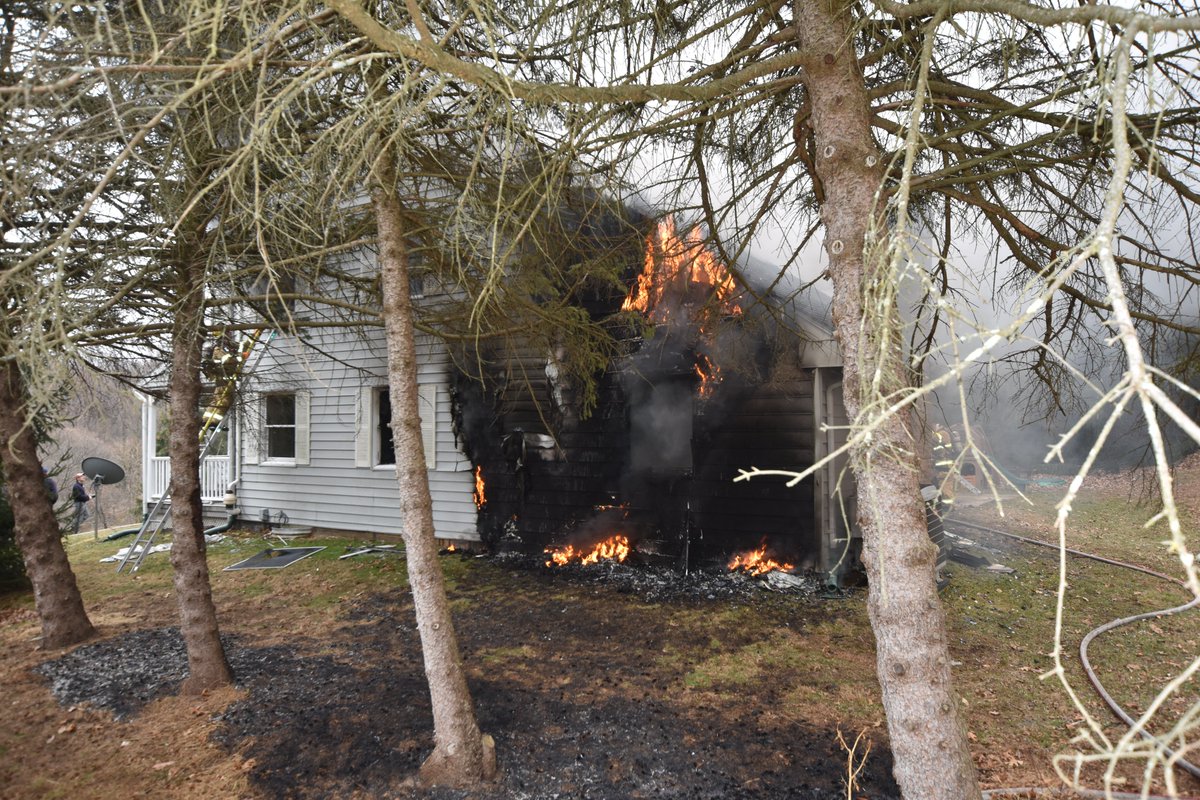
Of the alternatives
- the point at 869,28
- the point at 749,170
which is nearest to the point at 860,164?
the point at 869,28

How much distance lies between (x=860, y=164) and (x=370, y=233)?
4158 mm

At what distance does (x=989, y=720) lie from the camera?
468cm

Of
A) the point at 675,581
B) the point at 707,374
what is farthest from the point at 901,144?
the point at 675,581

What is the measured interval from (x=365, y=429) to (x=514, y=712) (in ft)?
26.3

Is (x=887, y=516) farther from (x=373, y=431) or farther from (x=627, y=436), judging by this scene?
(x=373, y=431)

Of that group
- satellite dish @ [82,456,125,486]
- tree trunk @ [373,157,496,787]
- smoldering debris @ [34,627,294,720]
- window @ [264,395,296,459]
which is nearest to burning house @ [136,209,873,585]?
window @ [264,395,296,459]

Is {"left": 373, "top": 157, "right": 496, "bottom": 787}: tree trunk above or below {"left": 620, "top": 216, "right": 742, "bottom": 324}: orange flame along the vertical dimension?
below

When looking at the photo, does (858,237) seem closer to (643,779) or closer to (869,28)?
(869,28)

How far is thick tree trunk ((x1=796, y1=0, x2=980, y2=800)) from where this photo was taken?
2918 mm

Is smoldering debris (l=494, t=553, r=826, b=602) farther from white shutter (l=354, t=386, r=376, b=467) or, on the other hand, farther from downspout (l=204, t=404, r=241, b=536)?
downspout (l=204, t=404, r=241, b=536)

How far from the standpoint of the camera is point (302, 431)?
12.5 meters

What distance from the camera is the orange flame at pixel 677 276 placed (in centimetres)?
541

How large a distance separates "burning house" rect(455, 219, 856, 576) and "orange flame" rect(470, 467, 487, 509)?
0.02 meters

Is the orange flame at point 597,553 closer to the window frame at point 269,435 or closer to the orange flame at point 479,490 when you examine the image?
the orange flame at point 479,490
